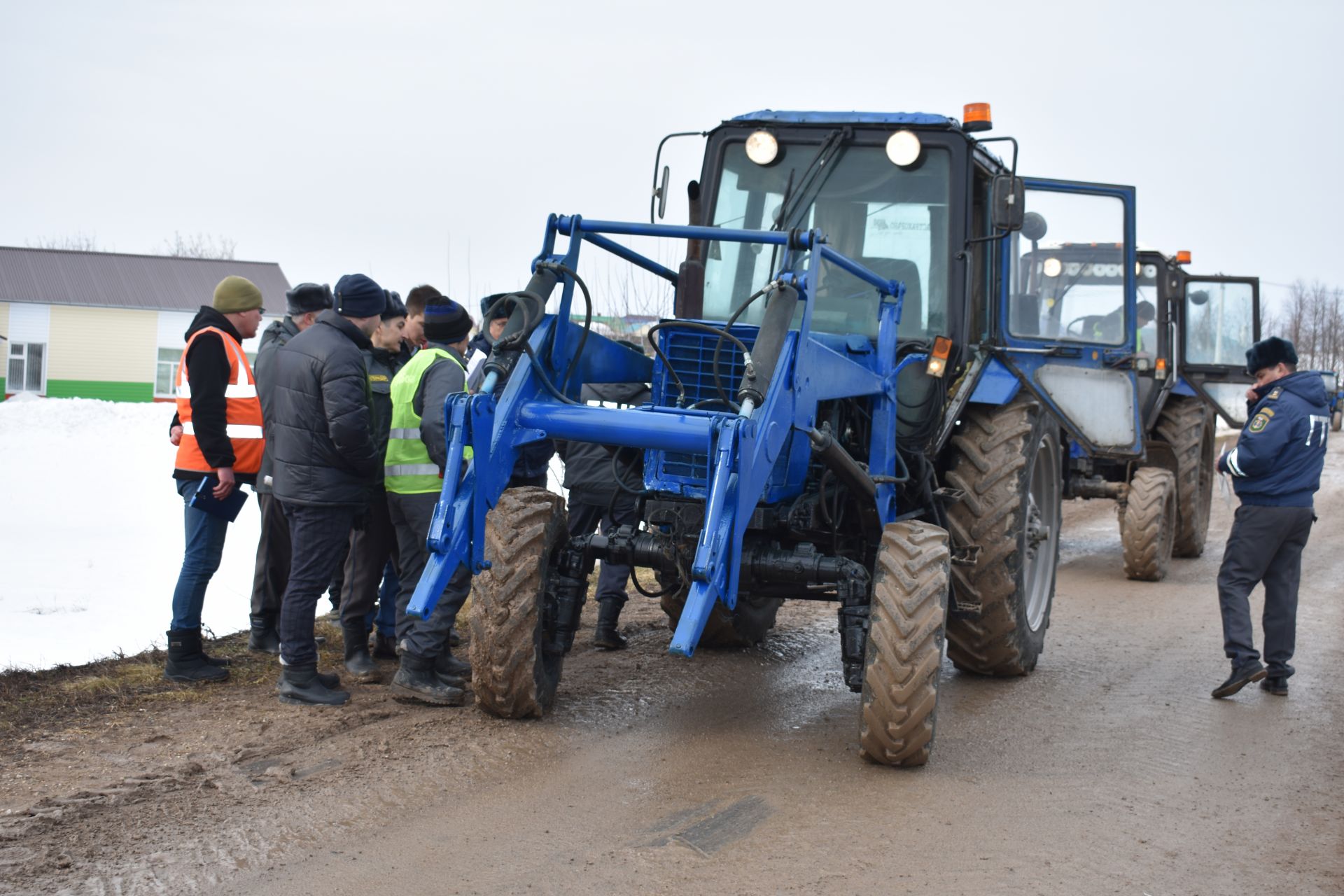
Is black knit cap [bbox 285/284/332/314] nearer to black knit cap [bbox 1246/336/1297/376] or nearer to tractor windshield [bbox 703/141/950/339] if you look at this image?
tractor windshield [bbox 703/141/950/339]

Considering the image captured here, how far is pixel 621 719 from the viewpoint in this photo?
575 centimetres

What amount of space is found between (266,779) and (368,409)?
6.08 ft

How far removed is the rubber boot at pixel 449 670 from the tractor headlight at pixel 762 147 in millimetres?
2778

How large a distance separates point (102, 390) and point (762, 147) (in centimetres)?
3899

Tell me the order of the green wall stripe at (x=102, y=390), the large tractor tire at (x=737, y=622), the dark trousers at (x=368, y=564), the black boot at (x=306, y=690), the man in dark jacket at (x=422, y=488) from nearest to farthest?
the black boot at (x=306, y=690) → the man in dark jacket at (x=422, y=488) → the dark trousers at (x=368, y=564) → the large tractor tire at (x=737, y=622) → the green wall stripe at (x=102, y=390)

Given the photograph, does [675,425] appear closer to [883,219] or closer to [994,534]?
[883,219]

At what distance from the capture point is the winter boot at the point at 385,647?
22.6 feet

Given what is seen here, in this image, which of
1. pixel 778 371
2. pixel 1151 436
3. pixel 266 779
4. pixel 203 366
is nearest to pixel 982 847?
pixel 778 371

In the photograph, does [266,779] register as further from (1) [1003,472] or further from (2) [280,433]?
(1) [1003,472]

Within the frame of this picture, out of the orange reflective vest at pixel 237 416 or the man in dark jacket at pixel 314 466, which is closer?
the man in dark jacket at pixel 314 466

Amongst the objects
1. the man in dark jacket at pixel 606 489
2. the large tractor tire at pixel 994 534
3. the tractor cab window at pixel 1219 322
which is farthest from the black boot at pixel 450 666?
the tractor cab window at pixel 1219 322

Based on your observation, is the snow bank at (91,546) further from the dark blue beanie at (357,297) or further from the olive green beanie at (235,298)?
the dark blue beanie at (357,297)

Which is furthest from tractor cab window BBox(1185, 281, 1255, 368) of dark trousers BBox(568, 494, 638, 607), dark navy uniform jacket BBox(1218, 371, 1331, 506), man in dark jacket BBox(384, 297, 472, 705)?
man in dark jacket BBox(384, 297, 472, 705)

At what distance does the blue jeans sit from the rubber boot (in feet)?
3.74
